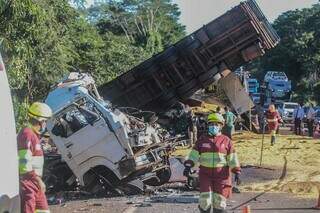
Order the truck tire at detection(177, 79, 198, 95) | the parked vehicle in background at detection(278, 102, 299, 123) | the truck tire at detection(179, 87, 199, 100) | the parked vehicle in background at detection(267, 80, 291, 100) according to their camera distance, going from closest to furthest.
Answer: the truck tire at detection(177, 79, 198, 95)
the truck tire at detection(179, 87, 199, 100)
the parked vehicle in background at detection(278, 102, 299, 123)
the parked vehicle in background at detection(267, 80, 291, 100)

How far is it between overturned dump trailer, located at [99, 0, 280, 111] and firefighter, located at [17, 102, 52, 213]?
11574mm

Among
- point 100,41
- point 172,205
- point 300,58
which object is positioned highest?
point 100,41

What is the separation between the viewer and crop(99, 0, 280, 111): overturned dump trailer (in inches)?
680

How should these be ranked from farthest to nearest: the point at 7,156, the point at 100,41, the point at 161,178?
the point at 100,41 → the point at 161,178 → the point at 7,156

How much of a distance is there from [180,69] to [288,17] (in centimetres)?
5932

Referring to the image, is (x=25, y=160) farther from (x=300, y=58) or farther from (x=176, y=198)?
(x=300, y=58)

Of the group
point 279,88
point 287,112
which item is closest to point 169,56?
point 287,112

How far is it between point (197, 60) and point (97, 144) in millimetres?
7759

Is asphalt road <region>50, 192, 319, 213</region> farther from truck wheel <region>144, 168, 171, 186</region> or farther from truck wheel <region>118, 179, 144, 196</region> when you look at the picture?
truck wheel <region>144, 168, 171, 186</region>

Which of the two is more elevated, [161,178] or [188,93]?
[188,93]

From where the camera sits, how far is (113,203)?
417 inches

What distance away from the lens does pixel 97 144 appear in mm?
10953

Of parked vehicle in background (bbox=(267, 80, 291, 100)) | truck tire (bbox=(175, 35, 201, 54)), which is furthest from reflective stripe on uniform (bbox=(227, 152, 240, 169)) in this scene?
parked vehicle in background (bbox=(267, 80, 291, 100))

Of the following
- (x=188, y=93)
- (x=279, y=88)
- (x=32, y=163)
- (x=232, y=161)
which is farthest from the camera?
(x=279, y=88)
